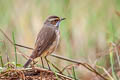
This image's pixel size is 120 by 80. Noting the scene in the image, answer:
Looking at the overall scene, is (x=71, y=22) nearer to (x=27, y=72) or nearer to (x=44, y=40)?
(x=44, y=40)

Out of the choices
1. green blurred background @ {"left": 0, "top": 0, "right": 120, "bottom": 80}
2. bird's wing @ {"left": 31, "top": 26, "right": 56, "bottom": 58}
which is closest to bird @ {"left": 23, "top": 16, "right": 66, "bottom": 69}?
bird's wing @ {"left": 31, "top": 26, "right": 56, "bottom": 58}

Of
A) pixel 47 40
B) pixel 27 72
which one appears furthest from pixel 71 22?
pixel 27 72

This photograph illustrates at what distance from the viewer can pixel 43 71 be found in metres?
5.95

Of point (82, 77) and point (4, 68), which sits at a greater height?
point (4, 68)

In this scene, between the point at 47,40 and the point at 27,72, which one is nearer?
the point at 27,72

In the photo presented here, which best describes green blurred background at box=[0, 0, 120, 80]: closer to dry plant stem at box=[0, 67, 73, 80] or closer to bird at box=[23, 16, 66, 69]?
bird at box=[23, 16, 66, 69]

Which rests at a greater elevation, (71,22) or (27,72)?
(71,22)

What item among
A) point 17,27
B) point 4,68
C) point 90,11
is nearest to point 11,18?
point 17,27

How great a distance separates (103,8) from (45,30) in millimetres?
3119

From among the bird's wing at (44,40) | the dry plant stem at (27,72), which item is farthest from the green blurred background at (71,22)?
the dry plant stem at (27,72)

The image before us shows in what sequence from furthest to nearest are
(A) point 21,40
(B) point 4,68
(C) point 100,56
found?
(A) point 21,40, (C) point 100,56, (B) point 4,68

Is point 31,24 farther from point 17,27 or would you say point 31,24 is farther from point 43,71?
point 43,71

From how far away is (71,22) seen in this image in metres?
10.4

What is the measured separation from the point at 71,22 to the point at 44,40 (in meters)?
3.05
